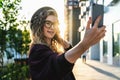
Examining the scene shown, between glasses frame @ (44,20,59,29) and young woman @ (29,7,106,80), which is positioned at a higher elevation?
glasses frame @ (44,20,59,29)

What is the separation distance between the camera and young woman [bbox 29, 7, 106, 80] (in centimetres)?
207

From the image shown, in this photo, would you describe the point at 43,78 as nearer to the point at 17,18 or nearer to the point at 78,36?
the point at 17,18

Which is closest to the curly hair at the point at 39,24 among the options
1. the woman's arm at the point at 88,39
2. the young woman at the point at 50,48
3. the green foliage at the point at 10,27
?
the young woman at the point at 50,48

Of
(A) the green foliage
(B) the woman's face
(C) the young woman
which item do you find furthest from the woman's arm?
(A) the green foliage

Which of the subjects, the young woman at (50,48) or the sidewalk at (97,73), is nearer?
the young woman at (50,48)

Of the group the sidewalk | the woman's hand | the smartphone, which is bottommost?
the sidewalk

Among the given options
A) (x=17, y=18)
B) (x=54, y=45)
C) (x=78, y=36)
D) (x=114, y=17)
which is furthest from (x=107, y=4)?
(x=78, y=36)

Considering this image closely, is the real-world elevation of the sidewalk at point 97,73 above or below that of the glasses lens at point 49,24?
below

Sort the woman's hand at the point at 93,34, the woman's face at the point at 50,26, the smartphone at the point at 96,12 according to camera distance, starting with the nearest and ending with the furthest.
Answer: the woman's hand at the point at 93,34 < the smartphone at the point at 96,12 < the woman's face at the point at 50,26

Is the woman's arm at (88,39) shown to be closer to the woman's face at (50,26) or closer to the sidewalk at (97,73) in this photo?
the woman's face at (50,26)

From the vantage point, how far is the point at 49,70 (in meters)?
2.26

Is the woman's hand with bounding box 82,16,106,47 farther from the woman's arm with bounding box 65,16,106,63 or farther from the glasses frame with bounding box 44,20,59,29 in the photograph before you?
the glasses frame with bounding box 44,20,59,29

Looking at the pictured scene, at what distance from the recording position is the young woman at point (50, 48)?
6.79 ft

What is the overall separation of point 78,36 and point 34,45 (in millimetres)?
77044
